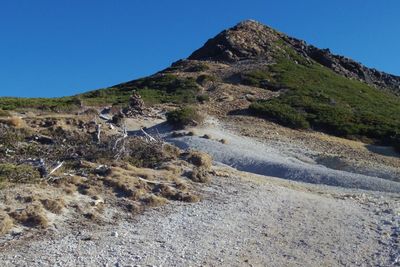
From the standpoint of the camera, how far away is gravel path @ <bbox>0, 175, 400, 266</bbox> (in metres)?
10.1

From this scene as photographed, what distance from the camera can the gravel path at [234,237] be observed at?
10094 millimetres

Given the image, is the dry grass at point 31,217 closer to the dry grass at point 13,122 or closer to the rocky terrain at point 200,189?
the rocky terrain at point 200,189

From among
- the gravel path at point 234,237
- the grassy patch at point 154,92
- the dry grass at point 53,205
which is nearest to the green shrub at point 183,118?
the grassy patch at point 154,92

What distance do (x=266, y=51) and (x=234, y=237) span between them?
164 feet

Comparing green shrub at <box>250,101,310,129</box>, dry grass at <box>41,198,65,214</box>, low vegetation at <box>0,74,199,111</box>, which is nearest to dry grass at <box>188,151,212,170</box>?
dry grass at <box>41,198,65,214</box>

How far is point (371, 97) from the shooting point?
50.8m

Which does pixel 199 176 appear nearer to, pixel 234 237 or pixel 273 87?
pixel 234 237

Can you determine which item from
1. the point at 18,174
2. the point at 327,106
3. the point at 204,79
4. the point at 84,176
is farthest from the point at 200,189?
the point at 204,79

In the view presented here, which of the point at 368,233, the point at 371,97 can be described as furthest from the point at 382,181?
the point at 371,97

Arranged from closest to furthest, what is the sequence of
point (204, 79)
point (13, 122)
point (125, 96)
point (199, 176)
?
point (199, 176), point (13, 122), point (125, 96), point (204, 79)

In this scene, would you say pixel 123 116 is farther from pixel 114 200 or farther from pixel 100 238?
pixel 100 238

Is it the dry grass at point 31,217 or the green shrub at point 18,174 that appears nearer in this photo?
the dry grass at point 31,217

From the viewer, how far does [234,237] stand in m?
11.8

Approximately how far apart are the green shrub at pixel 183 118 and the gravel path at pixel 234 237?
48.0ft
